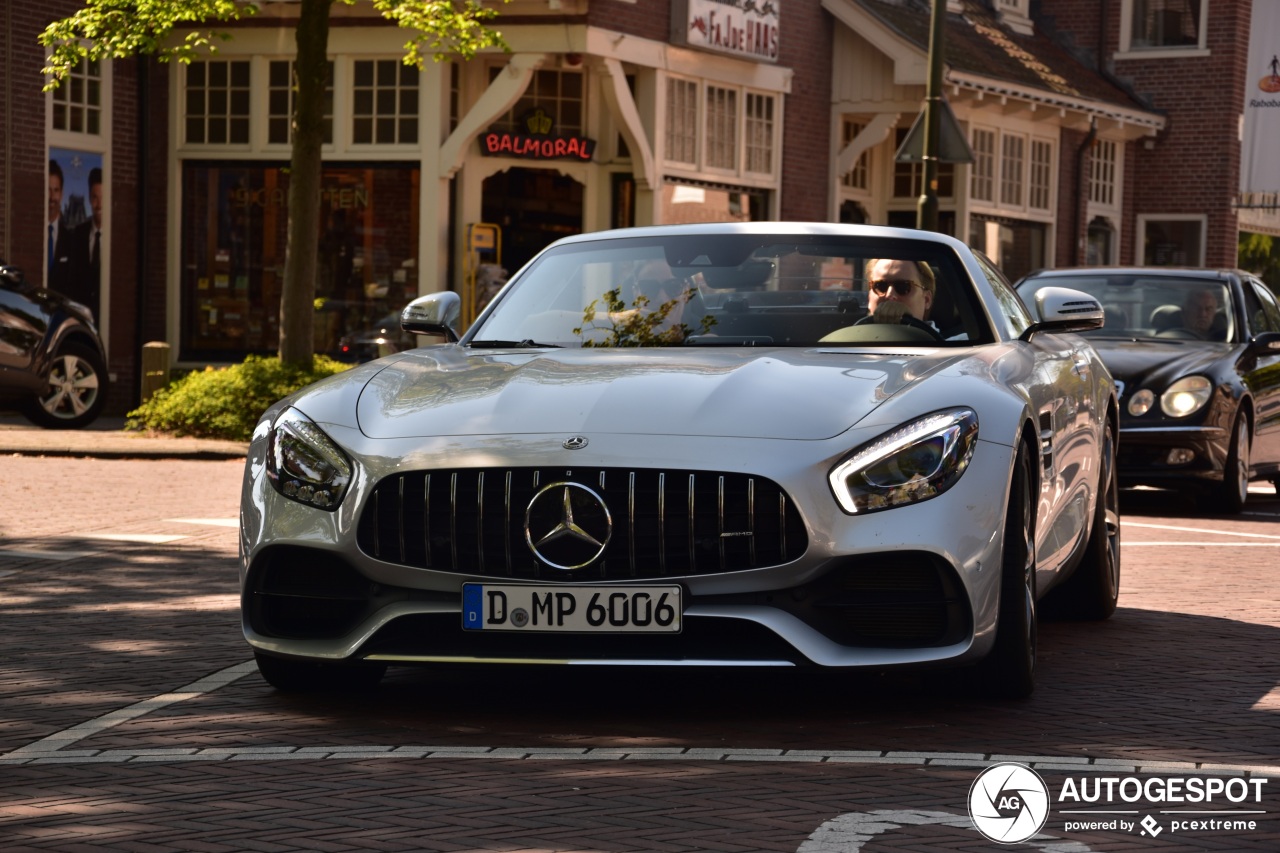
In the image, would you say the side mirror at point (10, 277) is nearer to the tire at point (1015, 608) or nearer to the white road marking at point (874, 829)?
the tire at point (1015, 608)

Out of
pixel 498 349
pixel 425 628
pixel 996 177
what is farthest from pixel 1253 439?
pixel 996 177

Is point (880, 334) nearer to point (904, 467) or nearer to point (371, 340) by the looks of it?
point (904, 467)

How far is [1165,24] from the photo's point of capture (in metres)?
35.1

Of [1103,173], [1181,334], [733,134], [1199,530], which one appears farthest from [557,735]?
[1103,173]

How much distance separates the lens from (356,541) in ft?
18.0

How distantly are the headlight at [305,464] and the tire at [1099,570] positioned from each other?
3.22m

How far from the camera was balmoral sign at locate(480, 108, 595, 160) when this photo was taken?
75.5 feet

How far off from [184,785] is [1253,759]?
2.63 meters

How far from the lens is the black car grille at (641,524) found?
529 centimetres

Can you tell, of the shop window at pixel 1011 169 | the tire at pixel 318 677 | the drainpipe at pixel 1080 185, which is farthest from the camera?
the drainpipe at pixel 1080 185

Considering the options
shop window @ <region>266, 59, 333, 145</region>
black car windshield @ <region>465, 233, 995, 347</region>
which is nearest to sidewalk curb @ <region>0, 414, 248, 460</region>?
shop window @ <region>266, 59, 333, 145</region>

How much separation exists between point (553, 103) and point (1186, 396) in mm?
11764

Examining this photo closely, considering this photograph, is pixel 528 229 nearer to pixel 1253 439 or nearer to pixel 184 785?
pixel 1253 439

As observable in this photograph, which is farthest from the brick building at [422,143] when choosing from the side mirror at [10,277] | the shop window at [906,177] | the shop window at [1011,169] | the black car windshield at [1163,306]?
the black car windshield at [1163,306]
